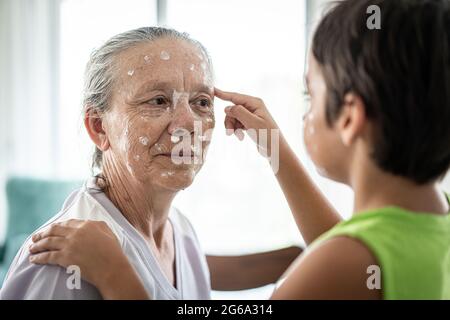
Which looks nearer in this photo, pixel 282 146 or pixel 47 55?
pixel 282 146

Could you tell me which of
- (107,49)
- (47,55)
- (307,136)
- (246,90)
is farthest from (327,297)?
(47,55)

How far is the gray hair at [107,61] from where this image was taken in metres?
0.98

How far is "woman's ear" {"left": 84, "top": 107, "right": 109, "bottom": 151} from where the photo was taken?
102 centimetres

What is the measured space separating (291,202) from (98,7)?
7.90 feet

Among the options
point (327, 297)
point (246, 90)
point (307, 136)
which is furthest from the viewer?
point (246, 90)

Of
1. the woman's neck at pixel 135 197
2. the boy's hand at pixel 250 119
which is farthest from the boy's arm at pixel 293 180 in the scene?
the woman's neck at pixel 135 197

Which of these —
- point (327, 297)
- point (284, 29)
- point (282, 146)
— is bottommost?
point (327, 297)

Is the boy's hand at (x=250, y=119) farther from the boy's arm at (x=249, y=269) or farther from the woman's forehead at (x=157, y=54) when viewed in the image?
the boy's arm at (x=249, y=269)

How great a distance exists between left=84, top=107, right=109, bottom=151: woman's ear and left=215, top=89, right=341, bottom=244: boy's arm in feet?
0.81

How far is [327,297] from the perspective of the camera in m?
0.58

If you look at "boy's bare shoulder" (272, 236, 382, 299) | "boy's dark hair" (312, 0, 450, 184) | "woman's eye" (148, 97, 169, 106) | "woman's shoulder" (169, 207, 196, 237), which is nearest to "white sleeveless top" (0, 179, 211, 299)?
"woman's shoulder" (169, 207, 196, 237)

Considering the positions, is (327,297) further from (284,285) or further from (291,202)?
(291,202)

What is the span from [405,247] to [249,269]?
2.56 ft

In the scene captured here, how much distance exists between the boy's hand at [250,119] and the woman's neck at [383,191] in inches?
15.8
